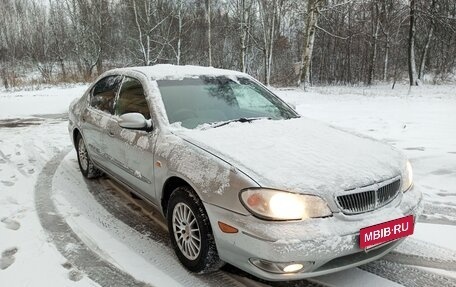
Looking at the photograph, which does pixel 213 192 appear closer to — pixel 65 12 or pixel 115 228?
pixel 115 228

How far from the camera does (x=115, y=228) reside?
380 cm

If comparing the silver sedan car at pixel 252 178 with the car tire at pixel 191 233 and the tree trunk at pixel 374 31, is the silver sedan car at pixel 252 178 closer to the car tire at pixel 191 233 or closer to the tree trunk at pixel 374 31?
the car tire at pixel 191 233

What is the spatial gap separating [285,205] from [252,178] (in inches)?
10.6

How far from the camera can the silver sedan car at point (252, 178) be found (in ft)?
7.80

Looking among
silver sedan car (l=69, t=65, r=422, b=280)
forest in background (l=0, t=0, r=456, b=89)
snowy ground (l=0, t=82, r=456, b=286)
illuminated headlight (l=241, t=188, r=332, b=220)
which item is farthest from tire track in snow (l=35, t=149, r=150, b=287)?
forest in background (l=0, t=0, r=456, b=89)

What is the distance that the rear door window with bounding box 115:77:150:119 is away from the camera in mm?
3708

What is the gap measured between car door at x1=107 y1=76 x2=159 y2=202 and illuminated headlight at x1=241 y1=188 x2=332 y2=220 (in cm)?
124

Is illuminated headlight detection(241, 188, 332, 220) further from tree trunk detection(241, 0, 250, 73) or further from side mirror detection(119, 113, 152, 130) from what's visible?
tree trunk detection(241, 0, 250, 73)

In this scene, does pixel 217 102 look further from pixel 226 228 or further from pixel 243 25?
pixel 243 25

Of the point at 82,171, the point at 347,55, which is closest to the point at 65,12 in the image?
the point at 347,55

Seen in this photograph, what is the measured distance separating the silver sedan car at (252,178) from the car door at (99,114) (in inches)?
10.2

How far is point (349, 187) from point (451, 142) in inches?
205

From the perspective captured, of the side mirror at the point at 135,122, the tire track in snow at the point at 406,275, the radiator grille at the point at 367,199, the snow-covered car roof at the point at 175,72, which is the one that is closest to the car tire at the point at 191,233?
the side mirror at the point at 135,122

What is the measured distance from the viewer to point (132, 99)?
398 cm
